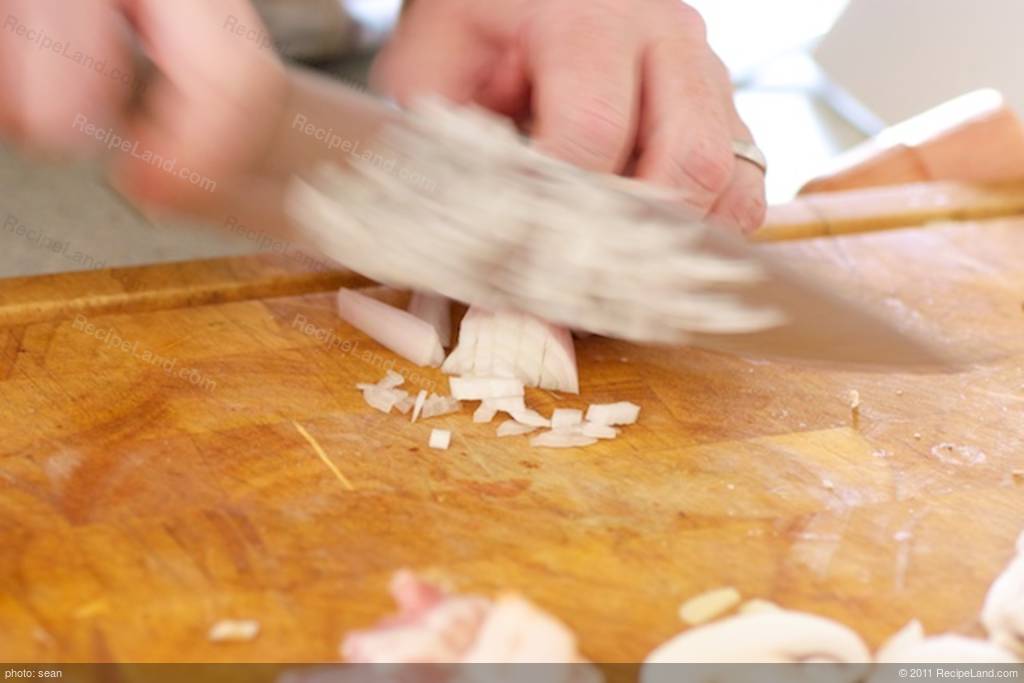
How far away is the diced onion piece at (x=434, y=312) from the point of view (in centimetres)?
117

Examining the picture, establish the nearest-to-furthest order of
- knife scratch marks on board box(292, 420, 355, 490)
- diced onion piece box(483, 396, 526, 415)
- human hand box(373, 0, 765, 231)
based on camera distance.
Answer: knife scratch marks on board box(292, 420, 355, 490) → diced onion piece box(483, 396, 526, 415) → human hand box(373, 0, 765, 231)

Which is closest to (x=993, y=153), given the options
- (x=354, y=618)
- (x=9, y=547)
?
(x=354, y=618)

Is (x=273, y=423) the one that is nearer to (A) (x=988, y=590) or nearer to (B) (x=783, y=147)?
(A) (x=988, y=590)

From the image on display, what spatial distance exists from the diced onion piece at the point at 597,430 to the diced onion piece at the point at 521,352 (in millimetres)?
57

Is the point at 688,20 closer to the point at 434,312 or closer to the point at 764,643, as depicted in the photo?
the point at 434,312

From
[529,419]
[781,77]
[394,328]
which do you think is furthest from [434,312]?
[781,77]

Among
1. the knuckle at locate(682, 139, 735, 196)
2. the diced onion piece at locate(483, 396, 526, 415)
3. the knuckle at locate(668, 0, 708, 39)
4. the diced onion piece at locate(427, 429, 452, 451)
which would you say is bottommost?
the diced onion piece at locate(427, 429, 452, 451)

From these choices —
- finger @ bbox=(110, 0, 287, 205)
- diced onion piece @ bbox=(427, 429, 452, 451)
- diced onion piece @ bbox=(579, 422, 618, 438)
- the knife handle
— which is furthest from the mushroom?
finger @ bbox=(110, 0, 287, 205)

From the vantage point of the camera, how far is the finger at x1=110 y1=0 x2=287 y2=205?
1.01m

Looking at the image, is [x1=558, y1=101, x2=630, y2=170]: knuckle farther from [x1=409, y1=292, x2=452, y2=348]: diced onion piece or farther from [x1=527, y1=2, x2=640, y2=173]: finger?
[x1=409, y1=292, x2=452, y2=348]: diced onion piece

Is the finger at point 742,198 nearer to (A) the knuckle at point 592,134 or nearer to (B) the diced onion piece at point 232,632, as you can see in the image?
(A) the knuckle at point 592,134

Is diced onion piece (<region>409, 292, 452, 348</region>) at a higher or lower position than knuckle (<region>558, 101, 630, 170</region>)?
lower

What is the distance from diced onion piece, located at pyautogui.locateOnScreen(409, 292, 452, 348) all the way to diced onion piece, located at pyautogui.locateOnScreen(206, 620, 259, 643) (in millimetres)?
389

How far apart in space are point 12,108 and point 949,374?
81 cm
